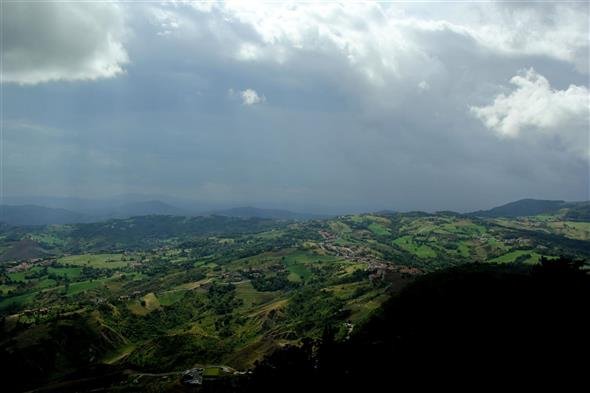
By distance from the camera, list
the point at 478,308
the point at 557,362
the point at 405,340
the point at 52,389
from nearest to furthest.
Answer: the point at 557,362 → the point at 405,340 → the point at 478,308 → the point at 52,389

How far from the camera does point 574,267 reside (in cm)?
9144

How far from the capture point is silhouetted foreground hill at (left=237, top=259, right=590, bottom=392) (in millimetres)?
72750

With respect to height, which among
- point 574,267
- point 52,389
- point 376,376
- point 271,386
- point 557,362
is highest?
point 574,267

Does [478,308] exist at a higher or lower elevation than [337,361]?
higher

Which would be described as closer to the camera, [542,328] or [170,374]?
[542,328]

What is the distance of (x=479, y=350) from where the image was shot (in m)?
77.2

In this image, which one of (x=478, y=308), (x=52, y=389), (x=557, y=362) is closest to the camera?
(x=557, y=362)

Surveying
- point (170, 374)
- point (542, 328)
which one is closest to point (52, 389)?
point (170, 374)

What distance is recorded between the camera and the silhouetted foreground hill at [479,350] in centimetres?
7275

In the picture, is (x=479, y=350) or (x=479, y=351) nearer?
(x=479, y=351)

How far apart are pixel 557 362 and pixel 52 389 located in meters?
158

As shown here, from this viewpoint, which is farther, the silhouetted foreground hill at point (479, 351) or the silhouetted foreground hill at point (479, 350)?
the silhouetted foreground hill at point (479, 350)

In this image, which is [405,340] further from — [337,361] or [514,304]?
[514,304]

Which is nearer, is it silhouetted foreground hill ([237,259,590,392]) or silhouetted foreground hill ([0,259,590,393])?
silhouetted foreground hill ([0,259,590,393])
